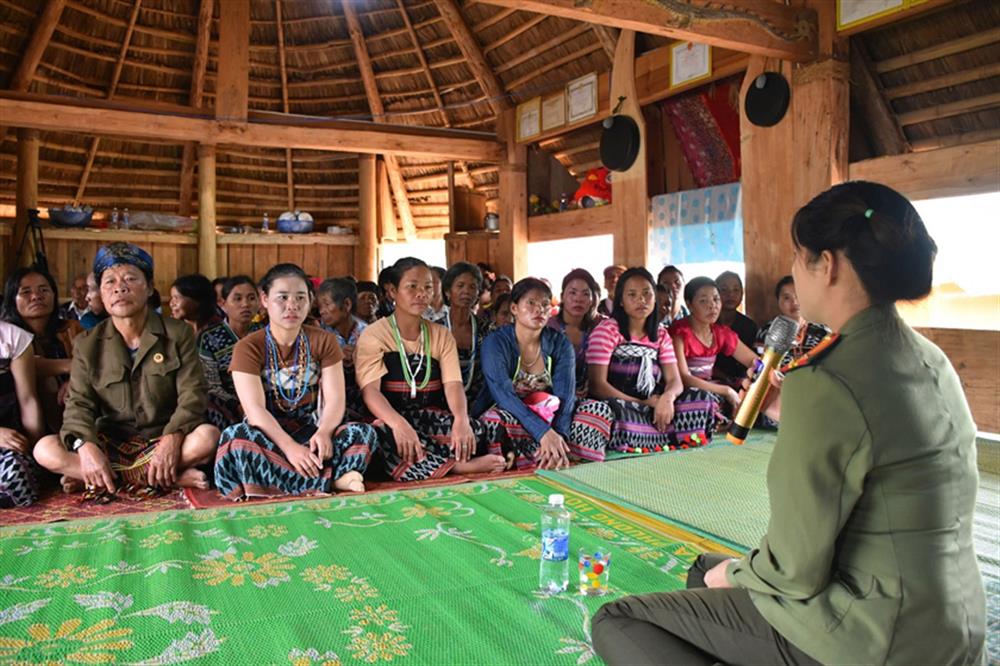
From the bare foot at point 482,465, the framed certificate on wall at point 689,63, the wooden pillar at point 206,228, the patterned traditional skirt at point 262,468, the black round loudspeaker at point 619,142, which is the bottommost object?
the bare foot at point 482,465

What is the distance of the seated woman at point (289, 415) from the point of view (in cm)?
317

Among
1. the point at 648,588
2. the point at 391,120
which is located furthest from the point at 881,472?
the point at 391,120

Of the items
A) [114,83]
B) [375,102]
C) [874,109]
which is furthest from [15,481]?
[114,83]

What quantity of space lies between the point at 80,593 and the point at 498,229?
7.35 metres

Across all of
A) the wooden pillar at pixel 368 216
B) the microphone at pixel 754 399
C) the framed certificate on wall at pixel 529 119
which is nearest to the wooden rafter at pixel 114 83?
the wooden pillar at pixel 368 216

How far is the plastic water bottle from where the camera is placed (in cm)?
209

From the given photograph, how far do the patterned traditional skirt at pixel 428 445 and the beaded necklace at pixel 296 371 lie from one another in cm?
41

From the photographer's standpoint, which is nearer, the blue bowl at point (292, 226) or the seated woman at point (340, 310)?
the seated woman at point (340, 310)

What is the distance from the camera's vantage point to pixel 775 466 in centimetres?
122

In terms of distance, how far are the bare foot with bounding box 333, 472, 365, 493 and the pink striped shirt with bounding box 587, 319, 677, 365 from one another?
5.42 ft

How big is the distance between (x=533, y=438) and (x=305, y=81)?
8.06 meters

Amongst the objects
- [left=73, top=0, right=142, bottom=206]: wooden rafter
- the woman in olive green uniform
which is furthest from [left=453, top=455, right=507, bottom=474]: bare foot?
[left=73, top=0, right=142, bottom=206]: wooden rafter

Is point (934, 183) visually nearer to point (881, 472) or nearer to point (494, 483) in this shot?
point (494, 483)

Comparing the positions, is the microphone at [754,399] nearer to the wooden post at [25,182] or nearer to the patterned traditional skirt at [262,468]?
the patterned traditional skirt at [262,468]
